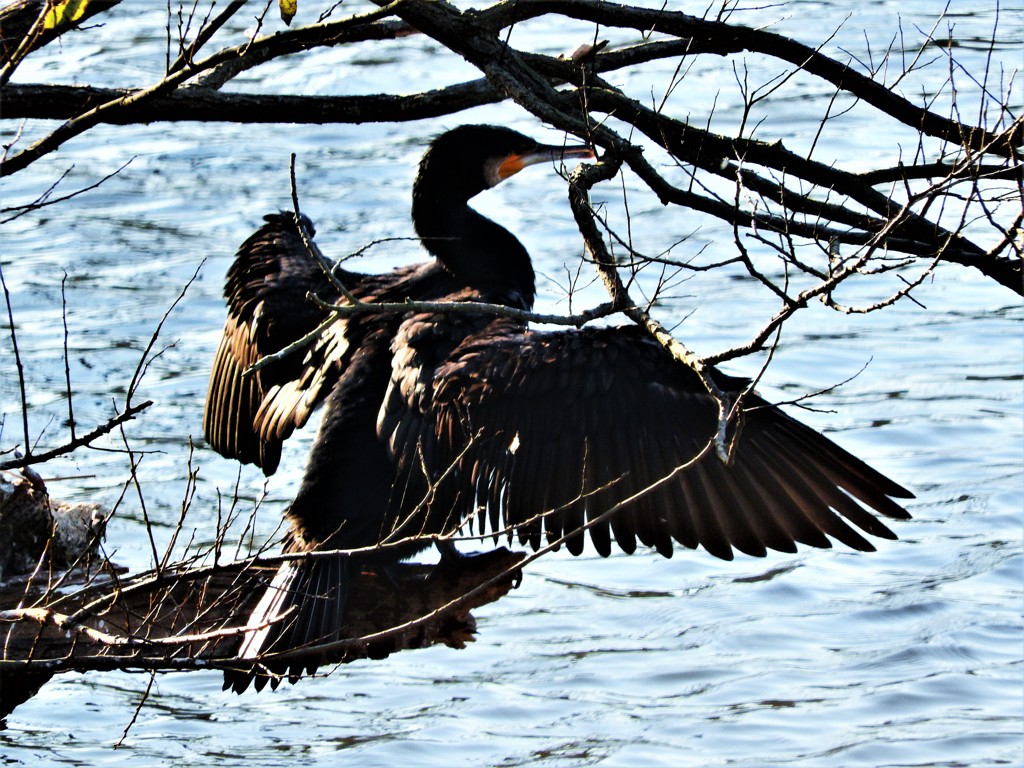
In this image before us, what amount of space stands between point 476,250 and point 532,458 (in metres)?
0.97

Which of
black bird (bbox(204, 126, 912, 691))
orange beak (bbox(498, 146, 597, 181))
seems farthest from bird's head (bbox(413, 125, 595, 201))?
black bird (bbox(204, 126, 912, 691))

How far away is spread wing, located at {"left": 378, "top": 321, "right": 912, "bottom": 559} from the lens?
4258 millimetres

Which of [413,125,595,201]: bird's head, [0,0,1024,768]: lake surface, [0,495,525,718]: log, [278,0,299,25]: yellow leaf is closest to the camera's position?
[278,0,299,25]: yellow leaf

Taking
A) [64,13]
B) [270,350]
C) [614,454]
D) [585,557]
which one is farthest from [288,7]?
[585,557]

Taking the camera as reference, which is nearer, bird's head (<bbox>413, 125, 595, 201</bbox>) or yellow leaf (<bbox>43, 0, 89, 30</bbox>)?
yellow leaf (<bbox>43, 0, 89, 30</bbox>)

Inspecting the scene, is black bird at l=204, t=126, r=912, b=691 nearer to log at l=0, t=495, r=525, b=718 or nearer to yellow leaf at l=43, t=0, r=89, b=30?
log at l=0, t=495, r=525, b=718

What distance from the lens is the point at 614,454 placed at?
Result: 4.40 metres

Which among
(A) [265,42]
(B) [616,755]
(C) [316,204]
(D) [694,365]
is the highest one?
(C) [316,204]

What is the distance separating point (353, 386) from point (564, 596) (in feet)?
8.78

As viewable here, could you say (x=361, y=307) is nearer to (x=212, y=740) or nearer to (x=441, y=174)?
(x=441, y=174)

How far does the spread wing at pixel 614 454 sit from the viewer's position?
426 centimetres

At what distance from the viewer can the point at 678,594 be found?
23.2 feet

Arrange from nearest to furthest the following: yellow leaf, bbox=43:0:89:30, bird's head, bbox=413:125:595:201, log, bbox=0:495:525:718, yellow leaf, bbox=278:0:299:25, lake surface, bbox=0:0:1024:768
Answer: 1. yellow leaf, bbox=43:0:89:30
2. yellow leaf, bbox=278:0:299:25
3. log, bbox=0:495:525:718
4. bird's head, bbox=413:125:595:201
5. lake surface, bbox=0:0:1024:768

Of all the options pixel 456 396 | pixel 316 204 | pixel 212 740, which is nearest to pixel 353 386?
pixel 456 396
